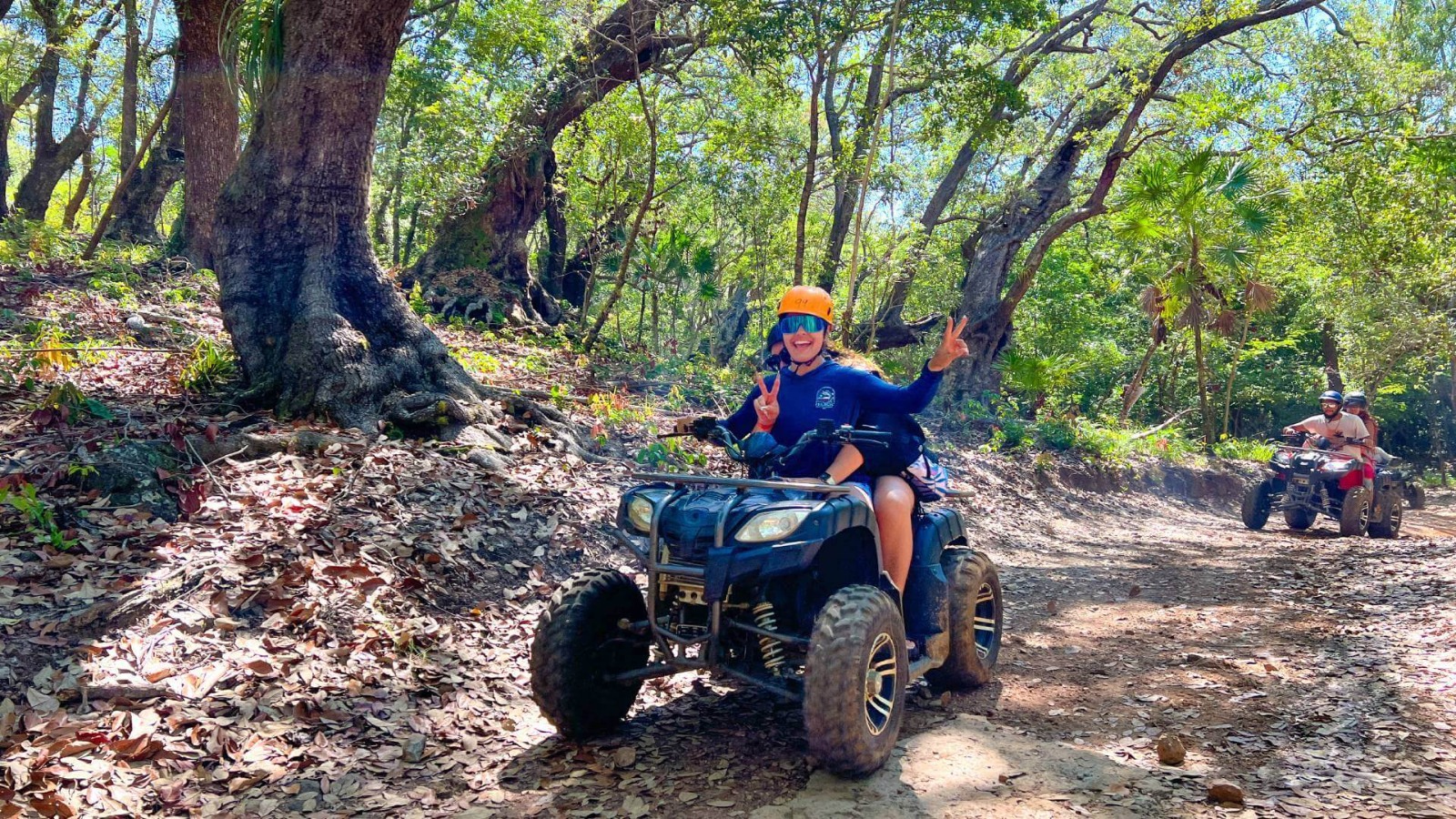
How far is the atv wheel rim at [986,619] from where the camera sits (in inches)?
189

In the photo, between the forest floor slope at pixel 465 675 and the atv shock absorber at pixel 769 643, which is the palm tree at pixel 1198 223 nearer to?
the forest floor slope at pixel 465 675

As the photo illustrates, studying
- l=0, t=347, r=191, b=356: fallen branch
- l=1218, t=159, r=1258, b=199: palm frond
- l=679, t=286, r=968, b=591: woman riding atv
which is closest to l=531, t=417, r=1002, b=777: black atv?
l=679, t=286, r=968, b=591: woman riding atv

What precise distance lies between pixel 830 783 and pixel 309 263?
17.9 feet

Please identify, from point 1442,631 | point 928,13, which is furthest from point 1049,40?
point 1442,631

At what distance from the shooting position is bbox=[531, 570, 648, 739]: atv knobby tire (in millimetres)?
3713

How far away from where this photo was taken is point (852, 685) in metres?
3.21

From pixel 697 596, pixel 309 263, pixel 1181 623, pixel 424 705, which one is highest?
pixel 309 263

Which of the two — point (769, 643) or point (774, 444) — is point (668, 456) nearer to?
point (774, 444)

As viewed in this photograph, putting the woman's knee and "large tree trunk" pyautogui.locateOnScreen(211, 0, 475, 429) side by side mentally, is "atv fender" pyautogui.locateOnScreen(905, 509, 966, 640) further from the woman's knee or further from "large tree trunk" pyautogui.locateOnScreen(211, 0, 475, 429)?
"large tree trunk" pyautogui.locateOnScreen(211, 0, 475, 429)

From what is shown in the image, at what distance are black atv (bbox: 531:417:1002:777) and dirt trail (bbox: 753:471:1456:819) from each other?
35 cm

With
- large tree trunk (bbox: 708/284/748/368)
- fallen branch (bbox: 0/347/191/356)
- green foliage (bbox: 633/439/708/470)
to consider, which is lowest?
green foliage (bbox: 633/439/708/470)

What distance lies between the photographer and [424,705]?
4.24 metres

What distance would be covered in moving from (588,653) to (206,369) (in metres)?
4.45

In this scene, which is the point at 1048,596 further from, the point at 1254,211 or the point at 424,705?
the point at 1254,211
